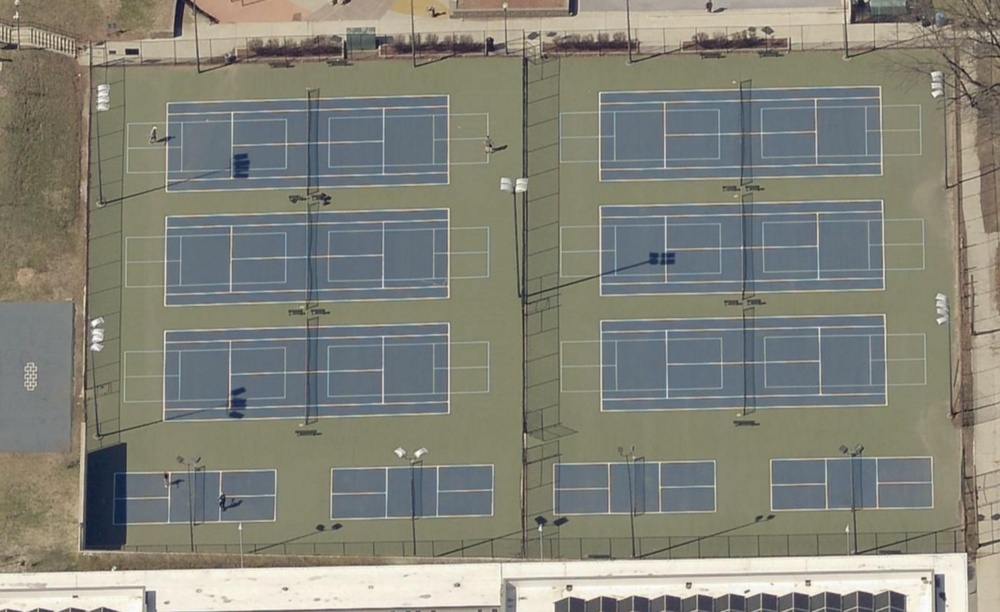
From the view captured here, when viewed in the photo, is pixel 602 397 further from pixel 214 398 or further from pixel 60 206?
pixel 60 206

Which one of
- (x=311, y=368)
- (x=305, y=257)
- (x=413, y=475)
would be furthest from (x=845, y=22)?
(x=311, y=368)

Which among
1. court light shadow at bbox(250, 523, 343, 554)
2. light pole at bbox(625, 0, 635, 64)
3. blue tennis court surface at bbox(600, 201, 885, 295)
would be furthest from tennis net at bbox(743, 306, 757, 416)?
court light shadow at bbox(250, 523, 343, 554)

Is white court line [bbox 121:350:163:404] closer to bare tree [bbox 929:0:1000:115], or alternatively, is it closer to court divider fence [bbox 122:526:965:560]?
court divider fence [bbox 122:526:965:560]

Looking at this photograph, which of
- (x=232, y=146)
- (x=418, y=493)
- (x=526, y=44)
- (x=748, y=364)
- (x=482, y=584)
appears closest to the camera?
(x=482, y=584)

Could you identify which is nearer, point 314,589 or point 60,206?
point 314,589

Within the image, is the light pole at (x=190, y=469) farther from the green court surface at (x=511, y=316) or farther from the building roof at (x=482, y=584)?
the building roof at (x=482, y=584)

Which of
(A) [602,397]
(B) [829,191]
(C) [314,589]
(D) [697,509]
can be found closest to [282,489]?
(C) [314,589]

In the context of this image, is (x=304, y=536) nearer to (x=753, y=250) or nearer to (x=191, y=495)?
(x=191, y=495)
